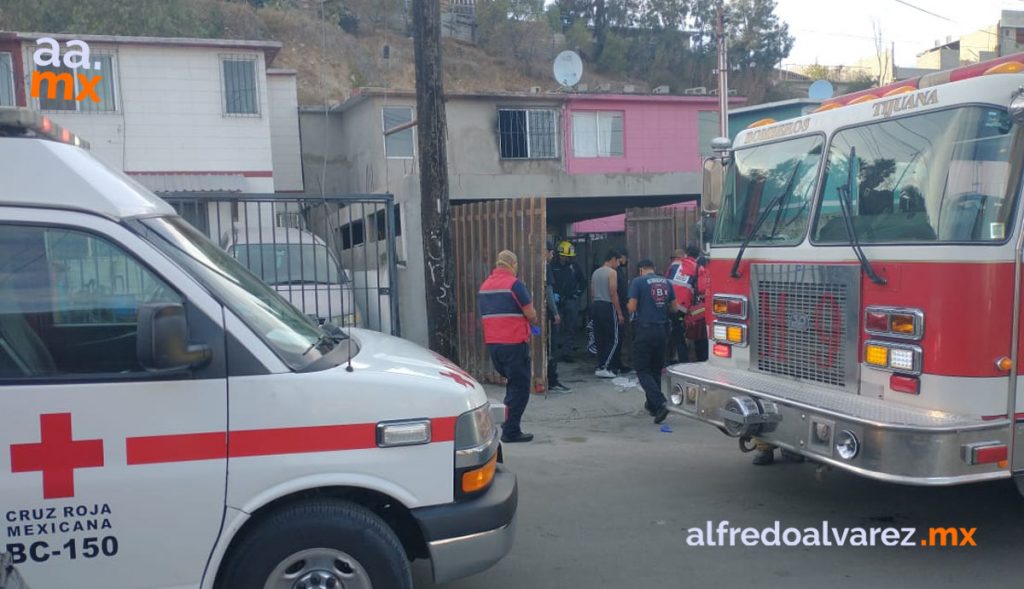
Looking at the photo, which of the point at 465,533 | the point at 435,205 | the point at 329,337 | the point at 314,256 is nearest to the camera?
the point at 465,533

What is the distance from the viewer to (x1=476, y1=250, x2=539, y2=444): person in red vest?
24.6 feet

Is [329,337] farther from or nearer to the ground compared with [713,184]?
nearer to the ground

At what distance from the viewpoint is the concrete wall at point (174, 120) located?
59.1 feet

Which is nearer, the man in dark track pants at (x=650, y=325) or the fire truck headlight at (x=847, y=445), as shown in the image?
the fire truck headlight at (x=847, y=445)

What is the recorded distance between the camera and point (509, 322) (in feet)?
24.8

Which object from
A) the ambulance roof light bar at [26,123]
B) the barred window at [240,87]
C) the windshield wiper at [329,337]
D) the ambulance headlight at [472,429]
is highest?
the barred window at [240,87]

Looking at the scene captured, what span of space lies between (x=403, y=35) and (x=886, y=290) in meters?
38.6

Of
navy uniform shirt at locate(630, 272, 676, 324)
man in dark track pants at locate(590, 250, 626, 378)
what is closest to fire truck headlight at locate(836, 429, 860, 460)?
navy uniform shirt at locate(630, 272, 676, 324)

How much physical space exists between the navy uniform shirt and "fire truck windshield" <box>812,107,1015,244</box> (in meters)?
2.86

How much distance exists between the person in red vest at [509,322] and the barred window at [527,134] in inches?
623

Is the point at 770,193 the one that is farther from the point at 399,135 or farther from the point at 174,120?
the point at 399,135

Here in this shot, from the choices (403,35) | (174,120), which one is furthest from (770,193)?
(403,35)

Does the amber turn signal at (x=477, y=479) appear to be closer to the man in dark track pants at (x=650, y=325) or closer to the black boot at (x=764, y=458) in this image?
the black boot at (x=764, y=458)

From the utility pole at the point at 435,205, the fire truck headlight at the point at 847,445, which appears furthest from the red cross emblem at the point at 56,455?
the utility pole at the point at 435,205
